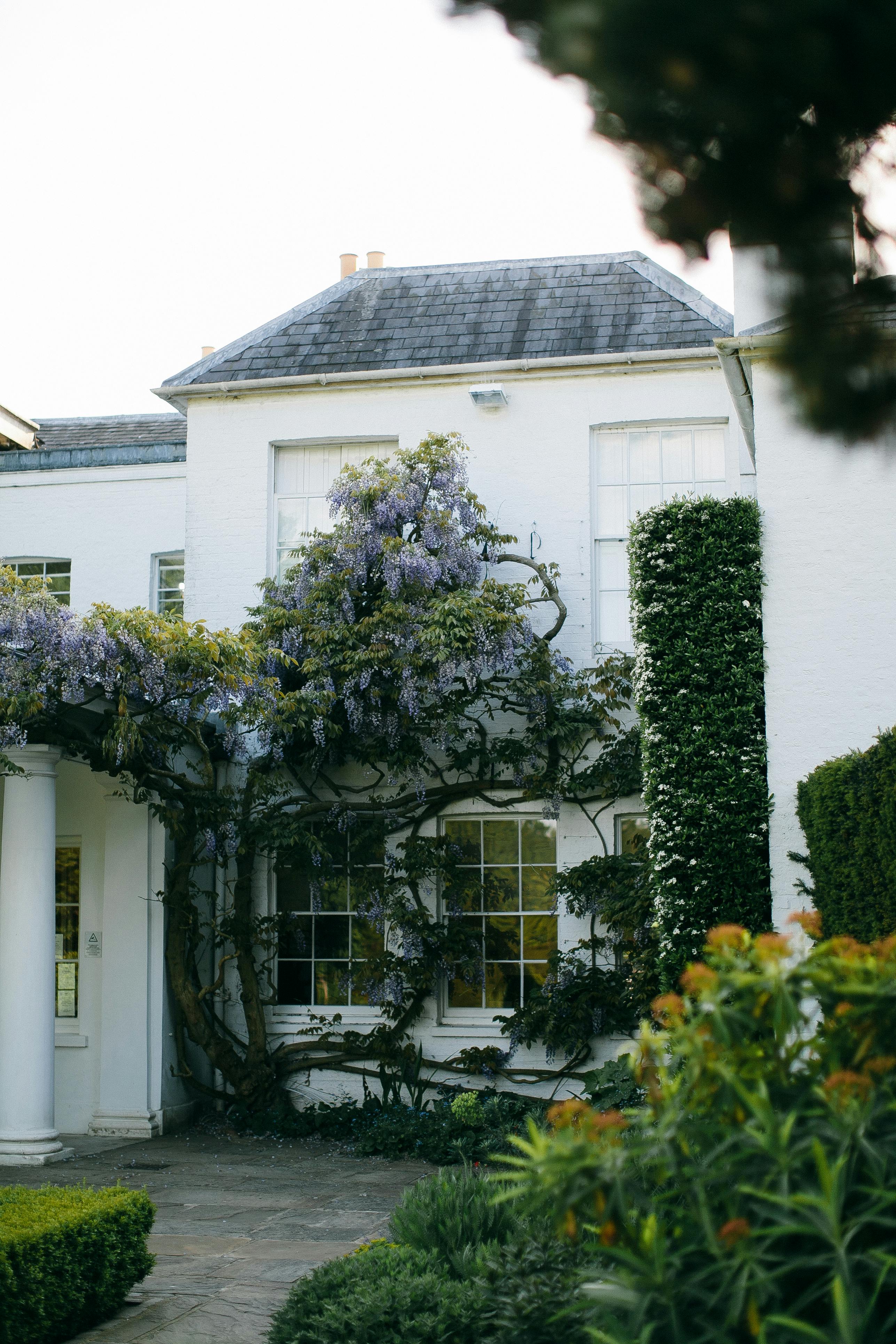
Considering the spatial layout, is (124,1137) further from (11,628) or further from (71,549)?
(71,549)

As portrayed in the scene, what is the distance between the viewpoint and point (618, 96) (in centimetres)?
211

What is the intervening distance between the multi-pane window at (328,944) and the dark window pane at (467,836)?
29.4 inches

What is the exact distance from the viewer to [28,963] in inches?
375

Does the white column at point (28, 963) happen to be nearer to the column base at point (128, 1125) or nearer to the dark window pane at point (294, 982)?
the column base at point (128, 1125)

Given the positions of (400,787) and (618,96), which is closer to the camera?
(618,96)

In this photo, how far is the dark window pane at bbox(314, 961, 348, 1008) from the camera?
39.4 ft

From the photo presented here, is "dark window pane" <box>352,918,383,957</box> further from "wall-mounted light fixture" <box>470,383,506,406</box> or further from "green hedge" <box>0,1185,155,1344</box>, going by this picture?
"green hedge" <box>0,1185,155,1344</box>

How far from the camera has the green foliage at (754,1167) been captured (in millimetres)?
2414

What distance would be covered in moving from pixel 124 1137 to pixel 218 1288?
5.13 m

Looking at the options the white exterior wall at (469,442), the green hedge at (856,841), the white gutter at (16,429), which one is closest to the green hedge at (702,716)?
the green hedge at (856,841)

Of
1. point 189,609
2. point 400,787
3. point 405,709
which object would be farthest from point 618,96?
point 189,609

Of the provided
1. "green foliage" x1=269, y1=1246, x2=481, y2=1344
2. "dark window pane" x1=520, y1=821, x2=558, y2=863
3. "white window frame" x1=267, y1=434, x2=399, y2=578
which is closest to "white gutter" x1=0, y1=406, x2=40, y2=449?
"white window frame" x1=267, y1=434, x2=399, y2=578

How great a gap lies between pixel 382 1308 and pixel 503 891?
294 inches

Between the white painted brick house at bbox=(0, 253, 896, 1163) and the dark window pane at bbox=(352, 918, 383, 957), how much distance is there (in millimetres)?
457
